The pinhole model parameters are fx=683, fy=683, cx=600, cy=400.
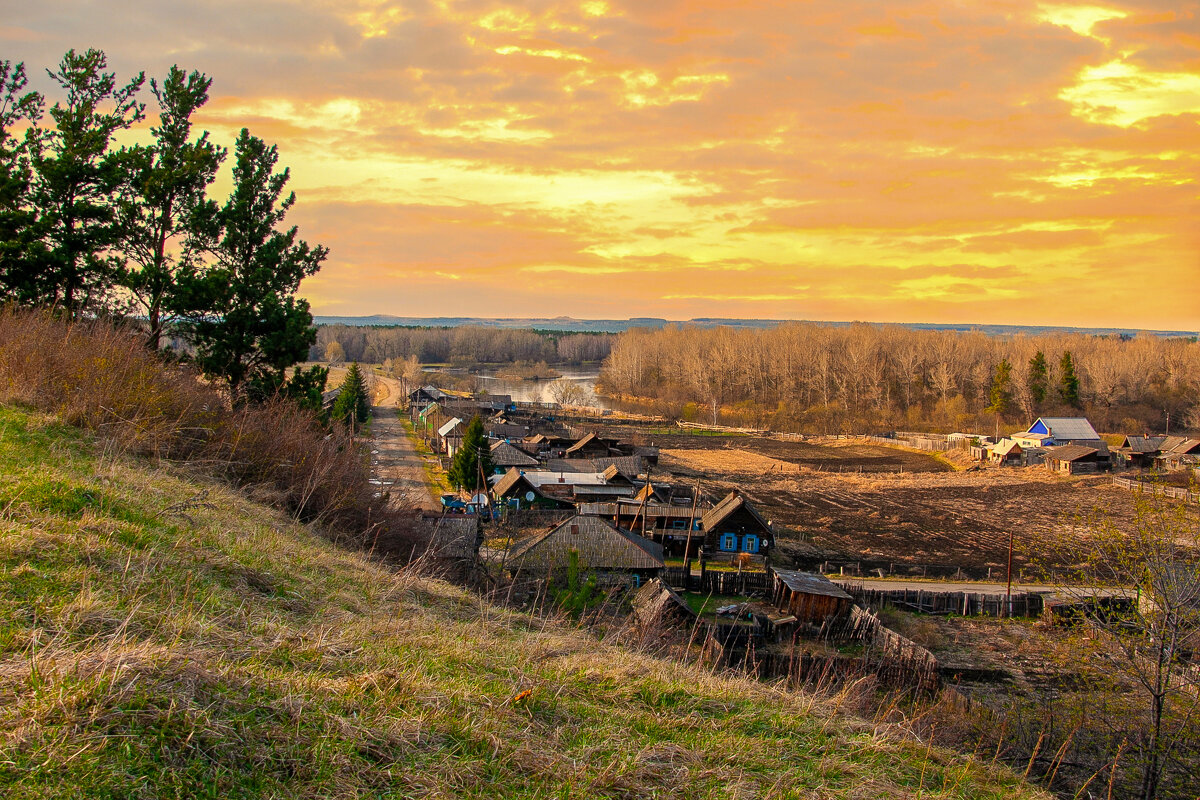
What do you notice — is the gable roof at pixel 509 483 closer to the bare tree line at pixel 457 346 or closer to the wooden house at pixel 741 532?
the wooden house at pixel 741 532

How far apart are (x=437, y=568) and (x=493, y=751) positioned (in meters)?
8.44

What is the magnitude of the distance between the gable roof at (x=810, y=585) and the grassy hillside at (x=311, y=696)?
14.2m

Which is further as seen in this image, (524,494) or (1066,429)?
(1066,429)

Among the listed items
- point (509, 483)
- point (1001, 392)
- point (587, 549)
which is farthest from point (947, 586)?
point (1001, 392)

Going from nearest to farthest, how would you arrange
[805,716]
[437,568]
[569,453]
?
[805,716] < [437,568] < [569,453]

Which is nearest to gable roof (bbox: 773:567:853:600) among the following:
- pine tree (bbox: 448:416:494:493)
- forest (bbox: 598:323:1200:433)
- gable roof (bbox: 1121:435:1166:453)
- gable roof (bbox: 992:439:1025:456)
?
pine tree (bbox: 448:416:494:493)

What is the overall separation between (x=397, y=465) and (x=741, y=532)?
78.3 feet

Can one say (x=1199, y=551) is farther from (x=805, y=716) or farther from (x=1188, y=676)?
(x=805, y=716)

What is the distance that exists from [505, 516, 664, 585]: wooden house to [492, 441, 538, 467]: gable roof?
16.8 meters

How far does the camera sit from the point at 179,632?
390cm

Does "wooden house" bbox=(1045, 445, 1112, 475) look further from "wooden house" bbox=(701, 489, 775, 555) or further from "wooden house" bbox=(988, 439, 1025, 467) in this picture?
"wooden house" bbox=(701, 489, 775, 555)

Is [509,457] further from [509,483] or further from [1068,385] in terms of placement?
[1068,385]

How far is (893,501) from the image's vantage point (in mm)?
39594

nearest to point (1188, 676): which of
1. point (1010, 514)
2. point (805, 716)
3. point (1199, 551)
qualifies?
point (1199, 551)
